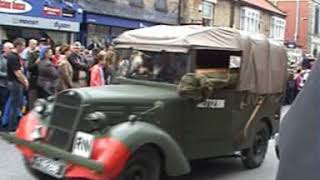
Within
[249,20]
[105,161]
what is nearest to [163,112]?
[105,161]

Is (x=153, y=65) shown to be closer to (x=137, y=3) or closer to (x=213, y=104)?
(x=213, y=104)

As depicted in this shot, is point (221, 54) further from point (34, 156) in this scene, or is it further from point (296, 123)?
point (296, 123)

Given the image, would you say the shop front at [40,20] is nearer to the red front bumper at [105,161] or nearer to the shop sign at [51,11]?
the shop sign at [51,11]

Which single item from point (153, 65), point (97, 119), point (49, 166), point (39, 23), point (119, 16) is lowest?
point (49, 166)

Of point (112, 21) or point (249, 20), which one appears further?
point (249, 20)

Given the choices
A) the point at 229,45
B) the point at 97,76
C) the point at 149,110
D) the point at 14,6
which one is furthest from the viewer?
the point at 14,6

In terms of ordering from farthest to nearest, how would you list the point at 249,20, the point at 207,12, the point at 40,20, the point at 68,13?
the point at 249,20
the point at 207,12
the point at 68,13
the point at 40,20

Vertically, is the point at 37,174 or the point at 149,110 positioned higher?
the point at 149,110

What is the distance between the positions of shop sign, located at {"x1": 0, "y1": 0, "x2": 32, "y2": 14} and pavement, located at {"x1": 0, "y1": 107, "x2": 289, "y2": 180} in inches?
352

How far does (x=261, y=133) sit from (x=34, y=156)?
382 cm

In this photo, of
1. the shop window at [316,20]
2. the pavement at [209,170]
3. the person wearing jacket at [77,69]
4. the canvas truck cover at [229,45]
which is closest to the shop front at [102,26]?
the person wearing jacket at [77,69]

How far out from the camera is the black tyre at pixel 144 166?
6.43 m

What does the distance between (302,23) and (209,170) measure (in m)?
49.9

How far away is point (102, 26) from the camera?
79.8 feet
